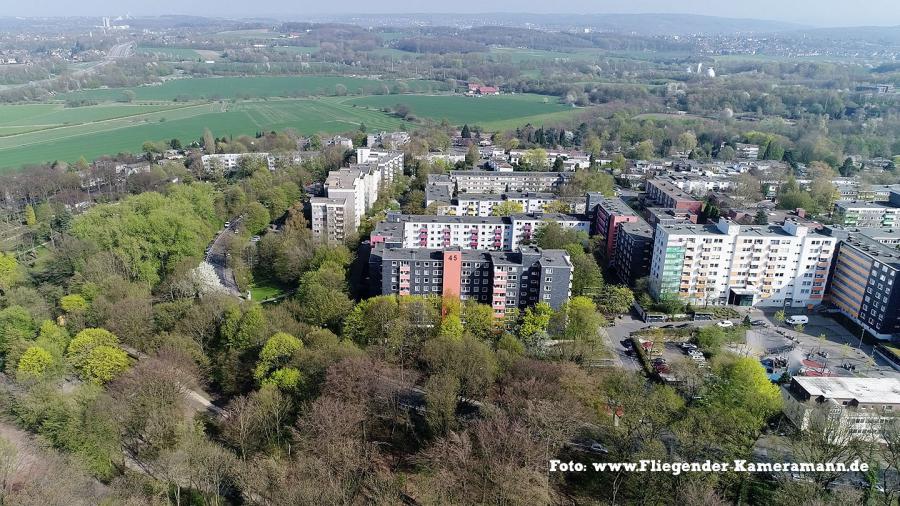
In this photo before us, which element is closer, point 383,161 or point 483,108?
point 383,161

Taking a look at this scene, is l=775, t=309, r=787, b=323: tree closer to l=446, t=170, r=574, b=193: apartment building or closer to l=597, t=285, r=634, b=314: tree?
l=597, t=285, r=634, b=314: tree

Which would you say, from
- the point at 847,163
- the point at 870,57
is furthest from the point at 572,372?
the point at 870,57

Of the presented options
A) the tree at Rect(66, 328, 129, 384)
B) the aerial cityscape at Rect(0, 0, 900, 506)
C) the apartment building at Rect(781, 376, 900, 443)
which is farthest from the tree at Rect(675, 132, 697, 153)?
the tree at Rect(66, 328, 129, 384)

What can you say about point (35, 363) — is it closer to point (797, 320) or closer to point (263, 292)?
point (263, 292)

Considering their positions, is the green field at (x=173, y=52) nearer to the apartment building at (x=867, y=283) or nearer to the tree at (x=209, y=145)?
the tree at (x=209, y=145)

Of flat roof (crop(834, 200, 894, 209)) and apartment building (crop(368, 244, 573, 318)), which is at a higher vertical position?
flat roof (crop(834, 200, 894, 209))

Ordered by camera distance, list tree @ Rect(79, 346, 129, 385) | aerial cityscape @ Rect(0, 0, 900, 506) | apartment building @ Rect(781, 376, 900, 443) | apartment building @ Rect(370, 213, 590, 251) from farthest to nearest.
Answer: apartment building @ Rect(370, 213, 590, 251) → tree @ Rect(79, 346, 129, 385) → apartment building @ Rect(781, 376, 900, 443) → aerial cityscape @ Rect(0, 0, 900, 506)

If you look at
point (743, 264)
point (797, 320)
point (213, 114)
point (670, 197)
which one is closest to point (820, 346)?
point (797, 320)
